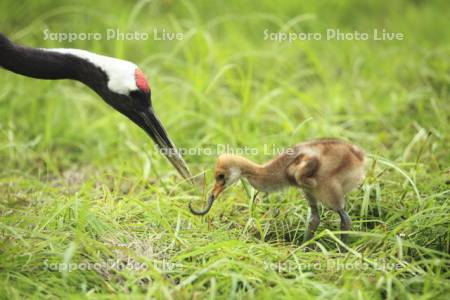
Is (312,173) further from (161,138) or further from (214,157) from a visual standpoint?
(214,157)

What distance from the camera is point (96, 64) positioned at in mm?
4875

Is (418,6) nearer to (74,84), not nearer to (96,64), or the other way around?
(74,84)

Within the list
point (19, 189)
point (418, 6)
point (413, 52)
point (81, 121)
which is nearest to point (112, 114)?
point (81, 121)

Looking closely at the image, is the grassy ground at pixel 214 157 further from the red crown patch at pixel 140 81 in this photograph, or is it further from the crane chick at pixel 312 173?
the red crown patch at pixel 140 81

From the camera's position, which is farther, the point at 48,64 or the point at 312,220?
the point at 48,64

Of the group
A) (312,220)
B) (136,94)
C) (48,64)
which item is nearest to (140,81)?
(136,94)

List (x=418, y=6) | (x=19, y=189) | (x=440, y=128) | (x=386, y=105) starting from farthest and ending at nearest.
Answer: (x=418, y=6) → (x=386, y=105) → (x=440, y=128) → (x=19, y=189)

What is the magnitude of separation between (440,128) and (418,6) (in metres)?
4.08

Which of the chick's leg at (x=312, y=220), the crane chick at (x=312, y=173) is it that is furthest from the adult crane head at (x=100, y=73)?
the chick's leg at (x=312, y=220)

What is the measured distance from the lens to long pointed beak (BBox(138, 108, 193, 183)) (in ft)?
16.1

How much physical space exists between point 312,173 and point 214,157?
5.91ft

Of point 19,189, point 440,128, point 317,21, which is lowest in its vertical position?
point 19,189

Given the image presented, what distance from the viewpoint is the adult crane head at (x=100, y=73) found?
482 centimetres

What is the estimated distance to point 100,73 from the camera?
488cm
